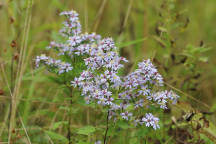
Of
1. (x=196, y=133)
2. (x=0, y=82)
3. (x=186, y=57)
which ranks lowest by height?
(x=196, y=133)

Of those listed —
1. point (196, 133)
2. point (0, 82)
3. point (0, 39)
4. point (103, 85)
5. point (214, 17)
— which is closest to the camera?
point (103, 85)

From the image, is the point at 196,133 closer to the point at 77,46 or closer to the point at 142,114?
the point at 142,114

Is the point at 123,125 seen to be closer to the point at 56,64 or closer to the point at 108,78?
the point at 108,78

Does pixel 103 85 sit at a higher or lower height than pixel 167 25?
lower

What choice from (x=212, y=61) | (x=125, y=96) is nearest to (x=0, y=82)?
(x=125, y=96)

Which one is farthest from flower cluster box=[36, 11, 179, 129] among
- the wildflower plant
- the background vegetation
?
the background vegetation

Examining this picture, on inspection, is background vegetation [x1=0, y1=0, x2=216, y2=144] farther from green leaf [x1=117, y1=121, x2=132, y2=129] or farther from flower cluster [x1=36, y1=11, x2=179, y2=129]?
flower cluster [x1=36, y1=11, x2=179, y2=129]

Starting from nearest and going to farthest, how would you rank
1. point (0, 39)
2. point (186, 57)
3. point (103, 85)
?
point (103, 85)
point (186, 57)
point (0, 39)
